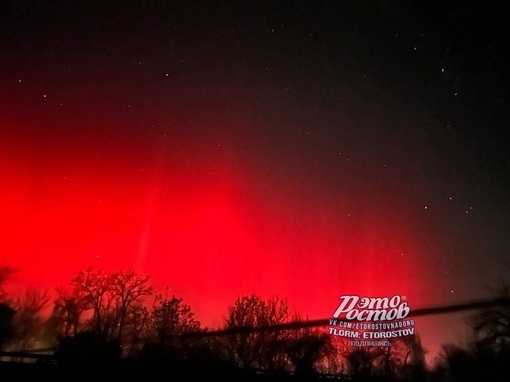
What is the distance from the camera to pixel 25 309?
2256 inches

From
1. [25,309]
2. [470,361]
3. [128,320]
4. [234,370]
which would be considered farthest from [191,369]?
[25,309]

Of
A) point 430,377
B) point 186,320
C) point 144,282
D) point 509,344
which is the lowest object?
point 430,377

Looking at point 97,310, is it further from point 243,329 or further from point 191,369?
point 191,369

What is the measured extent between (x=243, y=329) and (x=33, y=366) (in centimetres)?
3447

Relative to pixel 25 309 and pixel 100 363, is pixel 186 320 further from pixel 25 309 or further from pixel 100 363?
pixel 100 363

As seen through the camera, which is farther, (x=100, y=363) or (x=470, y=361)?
(x=470, y=361)

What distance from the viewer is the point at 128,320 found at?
2037 inches

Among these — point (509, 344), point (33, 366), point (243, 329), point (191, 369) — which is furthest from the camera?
point (243, 329)

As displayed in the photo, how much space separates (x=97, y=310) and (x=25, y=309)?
1442 centimetres

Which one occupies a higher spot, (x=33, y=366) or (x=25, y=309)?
(x=25, y=309)

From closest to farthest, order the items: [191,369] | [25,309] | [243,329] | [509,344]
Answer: [191,369]
[509,344]
[243,329]
[25,309]

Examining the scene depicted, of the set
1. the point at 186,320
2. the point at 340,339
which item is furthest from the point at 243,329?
the point at 340,339

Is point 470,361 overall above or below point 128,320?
below

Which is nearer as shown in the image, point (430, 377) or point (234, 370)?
point (234, 370)
